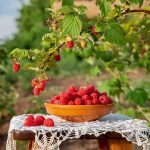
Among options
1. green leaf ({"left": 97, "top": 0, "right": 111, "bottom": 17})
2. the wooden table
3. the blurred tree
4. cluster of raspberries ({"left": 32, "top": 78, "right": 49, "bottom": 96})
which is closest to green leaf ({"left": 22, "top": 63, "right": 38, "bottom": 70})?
cluster of raspberries ({"left": 32, "top": 78, "right": 49, "bottom": 96})

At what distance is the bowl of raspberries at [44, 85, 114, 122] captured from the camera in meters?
1.40

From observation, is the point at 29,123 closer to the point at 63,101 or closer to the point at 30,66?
the point at 63,101

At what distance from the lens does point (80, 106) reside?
1388 mm

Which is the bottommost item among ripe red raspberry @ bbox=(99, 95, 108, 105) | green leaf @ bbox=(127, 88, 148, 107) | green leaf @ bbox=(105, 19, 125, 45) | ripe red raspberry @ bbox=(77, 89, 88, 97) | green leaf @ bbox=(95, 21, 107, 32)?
green leaf @ bbox=(127, 88, 148, 107)

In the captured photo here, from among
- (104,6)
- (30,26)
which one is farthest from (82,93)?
(30,26)

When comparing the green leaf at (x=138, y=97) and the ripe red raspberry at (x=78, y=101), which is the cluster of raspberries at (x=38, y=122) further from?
the green leaf at (x=138, y=97)

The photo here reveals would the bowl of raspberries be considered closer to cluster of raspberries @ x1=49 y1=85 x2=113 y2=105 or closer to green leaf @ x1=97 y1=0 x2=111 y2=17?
cluster of raspberries @ x1=49 y1=85 x2=113 y2=105

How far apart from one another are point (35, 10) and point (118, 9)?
9535mm

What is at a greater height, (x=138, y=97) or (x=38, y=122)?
(x=38, y=122)

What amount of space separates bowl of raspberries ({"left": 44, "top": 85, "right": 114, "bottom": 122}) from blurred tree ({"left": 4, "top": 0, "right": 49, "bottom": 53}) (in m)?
7.83

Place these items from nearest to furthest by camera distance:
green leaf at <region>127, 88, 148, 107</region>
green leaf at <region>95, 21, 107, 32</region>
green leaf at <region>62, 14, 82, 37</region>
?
green leaf at <region>62, 14, 82, 37</region>
green leaf at <region>95, 21, 107, 32</region>
green leaf at <region>127, 88, 148, 107</region>

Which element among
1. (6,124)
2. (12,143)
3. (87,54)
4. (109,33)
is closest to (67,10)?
(109,33)

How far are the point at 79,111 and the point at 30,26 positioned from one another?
997cm

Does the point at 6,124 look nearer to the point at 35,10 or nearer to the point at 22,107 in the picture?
the point at 22,107
